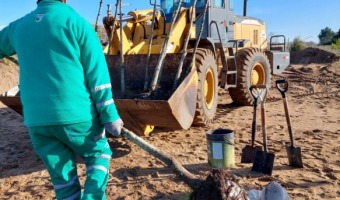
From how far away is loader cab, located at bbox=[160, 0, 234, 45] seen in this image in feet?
25.5

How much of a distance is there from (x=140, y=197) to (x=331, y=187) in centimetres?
193

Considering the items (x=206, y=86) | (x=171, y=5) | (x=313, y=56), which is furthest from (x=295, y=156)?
(x=313, y=56)

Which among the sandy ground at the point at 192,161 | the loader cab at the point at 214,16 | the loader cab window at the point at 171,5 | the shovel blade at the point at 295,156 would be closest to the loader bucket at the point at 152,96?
the sandy ground at the point at 192,161

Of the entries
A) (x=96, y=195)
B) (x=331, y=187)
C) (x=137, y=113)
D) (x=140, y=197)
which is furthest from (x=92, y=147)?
(x=331, y=187)

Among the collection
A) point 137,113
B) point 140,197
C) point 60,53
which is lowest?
point 140,197

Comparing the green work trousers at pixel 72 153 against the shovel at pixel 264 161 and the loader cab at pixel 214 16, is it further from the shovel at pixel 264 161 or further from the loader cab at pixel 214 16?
the loader cab at pixel 214 16

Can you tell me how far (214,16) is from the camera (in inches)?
314

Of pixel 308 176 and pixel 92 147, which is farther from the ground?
pixel 92 147

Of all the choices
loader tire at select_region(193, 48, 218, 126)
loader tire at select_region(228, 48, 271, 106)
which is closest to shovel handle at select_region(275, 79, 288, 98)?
loader tire at select_region(193, 48, 218, 126)

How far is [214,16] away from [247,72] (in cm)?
134

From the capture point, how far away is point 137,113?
4848 millimetres

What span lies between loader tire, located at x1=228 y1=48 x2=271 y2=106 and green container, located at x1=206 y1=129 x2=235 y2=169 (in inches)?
146

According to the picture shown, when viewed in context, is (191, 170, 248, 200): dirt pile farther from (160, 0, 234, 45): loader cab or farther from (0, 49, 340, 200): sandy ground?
(160, 0, 234, 45): loader cab

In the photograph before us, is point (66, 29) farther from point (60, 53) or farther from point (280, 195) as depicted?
point (280, 195)
